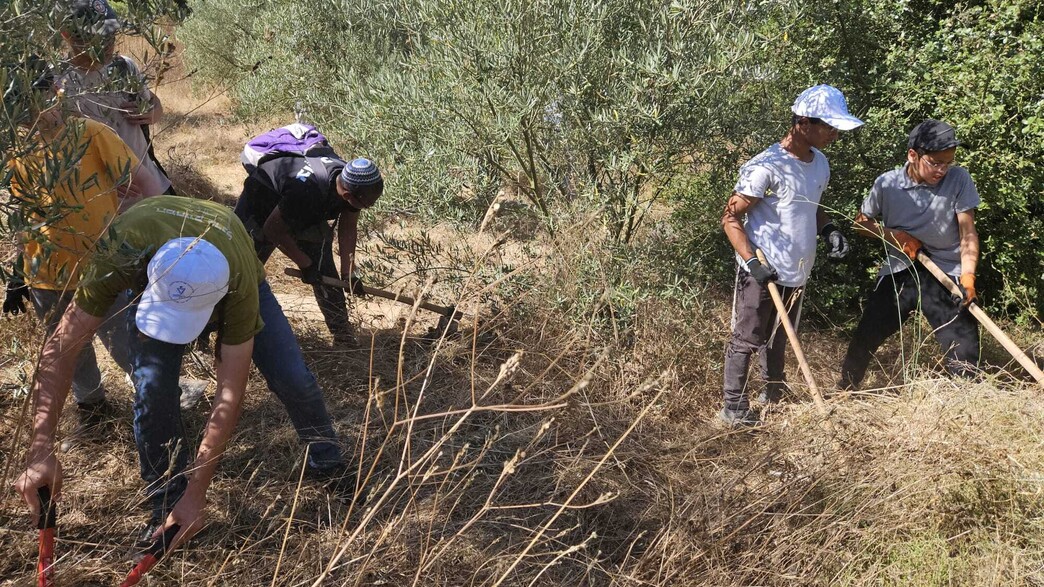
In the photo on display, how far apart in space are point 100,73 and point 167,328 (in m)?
1.48

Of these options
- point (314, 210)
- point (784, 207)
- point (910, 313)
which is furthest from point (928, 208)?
point (314, 210)

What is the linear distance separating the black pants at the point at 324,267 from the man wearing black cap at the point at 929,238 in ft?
10.1

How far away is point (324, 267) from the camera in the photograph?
4848 millimetres

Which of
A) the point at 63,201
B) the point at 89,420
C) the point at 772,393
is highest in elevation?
the point at 63,201

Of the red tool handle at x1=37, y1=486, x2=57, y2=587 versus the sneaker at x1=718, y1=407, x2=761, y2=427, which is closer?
the red tool handle at x1=37, y1=486, x2=57, y2=587

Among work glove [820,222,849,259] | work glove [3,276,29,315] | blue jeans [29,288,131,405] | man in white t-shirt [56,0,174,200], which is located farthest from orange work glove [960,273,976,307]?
work glove [3,276,29,315]

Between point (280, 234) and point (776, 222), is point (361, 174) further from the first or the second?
point (776, 222)

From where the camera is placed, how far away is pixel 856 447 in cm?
341

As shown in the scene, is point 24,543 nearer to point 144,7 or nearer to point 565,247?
point 144,7

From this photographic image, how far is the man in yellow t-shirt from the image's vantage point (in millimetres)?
2158

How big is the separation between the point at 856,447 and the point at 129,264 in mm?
2967

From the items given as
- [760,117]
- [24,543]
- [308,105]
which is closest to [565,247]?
[760,117]

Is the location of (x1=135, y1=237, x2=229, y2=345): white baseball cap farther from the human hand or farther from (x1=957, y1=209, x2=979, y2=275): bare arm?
(x1=957, y1=209, x2=979, y2=275): bare arm

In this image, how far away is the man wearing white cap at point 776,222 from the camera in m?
3.90
